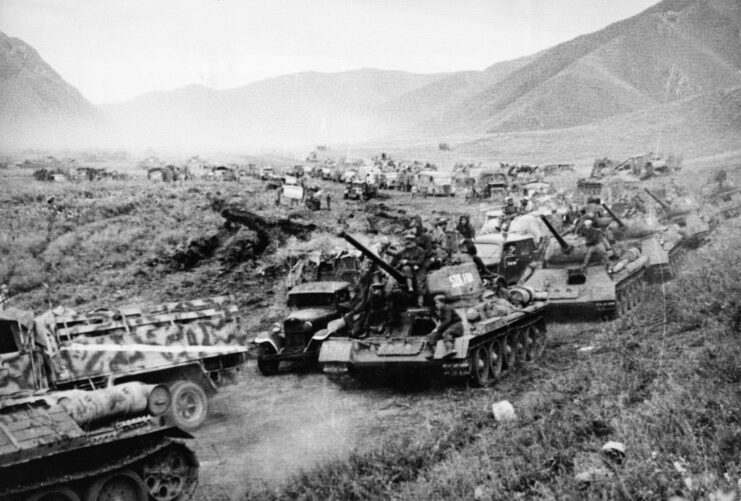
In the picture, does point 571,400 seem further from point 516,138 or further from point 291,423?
point 516,138

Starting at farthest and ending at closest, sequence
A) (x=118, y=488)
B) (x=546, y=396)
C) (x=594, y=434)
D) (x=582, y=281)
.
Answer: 1. (x=582, y=281)
2. (x=546, y=396)
3. (x=118, y=488)
4. (x=594, y=434)

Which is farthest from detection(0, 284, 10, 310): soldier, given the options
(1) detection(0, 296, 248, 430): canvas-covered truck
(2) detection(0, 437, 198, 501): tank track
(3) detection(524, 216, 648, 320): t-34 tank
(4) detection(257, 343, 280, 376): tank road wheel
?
(3) detection(524, 216, 648, 320): t-34 tank

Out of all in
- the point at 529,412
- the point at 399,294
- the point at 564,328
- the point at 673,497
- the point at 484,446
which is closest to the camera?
the point at 673,497

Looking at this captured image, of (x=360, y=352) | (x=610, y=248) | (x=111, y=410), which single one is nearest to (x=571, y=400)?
(x=360, y=352)

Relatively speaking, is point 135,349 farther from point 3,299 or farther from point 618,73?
point 618,73

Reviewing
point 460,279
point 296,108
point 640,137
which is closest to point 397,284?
point 460,279

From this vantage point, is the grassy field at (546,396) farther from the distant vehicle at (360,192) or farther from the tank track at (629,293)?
the distant vehicle at (360,192)
